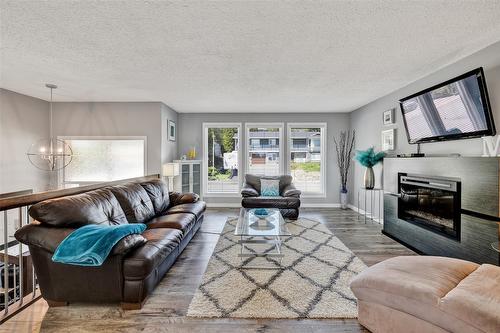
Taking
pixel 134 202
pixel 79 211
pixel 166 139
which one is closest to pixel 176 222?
pixel 134 202

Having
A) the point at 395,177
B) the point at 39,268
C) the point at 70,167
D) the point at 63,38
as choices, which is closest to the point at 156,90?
the point at 63,38

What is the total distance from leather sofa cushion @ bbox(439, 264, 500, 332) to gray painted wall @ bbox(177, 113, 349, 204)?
16.1 ft

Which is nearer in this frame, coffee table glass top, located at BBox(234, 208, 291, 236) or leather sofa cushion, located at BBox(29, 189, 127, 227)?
leather sofa cushion, located at BBox(29, 189, 127, 227)

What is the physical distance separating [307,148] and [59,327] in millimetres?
5773

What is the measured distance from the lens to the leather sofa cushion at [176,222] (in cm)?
312

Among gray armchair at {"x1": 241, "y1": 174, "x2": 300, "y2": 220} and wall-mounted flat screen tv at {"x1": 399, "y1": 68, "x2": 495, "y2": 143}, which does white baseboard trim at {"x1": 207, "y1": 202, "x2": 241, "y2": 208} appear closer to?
gray armchair at {"x1": 241, "y1": 174, "x2": 300, "y2": 220}

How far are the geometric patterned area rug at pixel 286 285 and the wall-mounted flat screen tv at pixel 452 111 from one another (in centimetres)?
194

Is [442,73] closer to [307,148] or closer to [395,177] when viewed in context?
[395,177]

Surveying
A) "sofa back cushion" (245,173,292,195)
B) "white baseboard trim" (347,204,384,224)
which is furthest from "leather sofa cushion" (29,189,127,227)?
"white baseboard trim" (347,204,384,224)

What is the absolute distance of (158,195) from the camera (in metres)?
4.01

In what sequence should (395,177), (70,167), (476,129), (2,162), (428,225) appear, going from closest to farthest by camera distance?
(476,129) < (428,225) < (395,177) < (2,162) < (70,167)

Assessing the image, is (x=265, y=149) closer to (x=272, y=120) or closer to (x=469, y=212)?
(x=272, y=120)

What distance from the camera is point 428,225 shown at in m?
3.34

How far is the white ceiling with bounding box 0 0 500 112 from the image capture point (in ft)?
6.80
